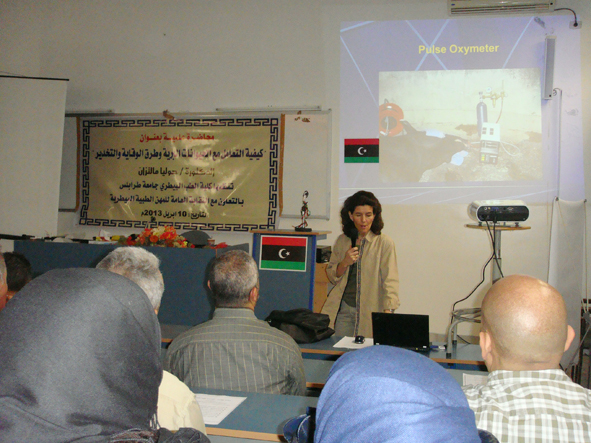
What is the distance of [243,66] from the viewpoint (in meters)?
5.23

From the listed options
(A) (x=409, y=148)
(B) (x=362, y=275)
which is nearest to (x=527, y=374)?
(B) (x=362, y=275)

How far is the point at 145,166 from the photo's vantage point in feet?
17.9

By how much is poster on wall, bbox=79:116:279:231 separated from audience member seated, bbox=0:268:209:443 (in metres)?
4.31

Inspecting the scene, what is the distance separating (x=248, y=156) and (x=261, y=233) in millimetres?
1526

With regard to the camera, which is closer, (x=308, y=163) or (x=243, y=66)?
(x=308, y=163)

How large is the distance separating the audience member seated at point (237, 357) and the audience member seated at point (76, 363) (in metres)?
0.92

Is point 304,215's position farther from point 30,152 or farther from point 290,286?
point 30,152

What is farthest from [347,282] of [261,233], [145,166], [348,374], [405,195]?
[145,166]

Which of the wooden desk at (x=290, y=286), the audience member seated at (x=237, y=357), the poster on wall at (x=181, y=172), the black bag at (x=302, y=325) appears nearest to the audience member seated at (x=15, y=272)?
the audience member seated at (x=237, y=357)

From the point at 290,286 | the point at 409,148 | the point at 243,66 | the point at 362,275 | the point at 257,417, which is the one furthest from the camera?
the point at 243,66

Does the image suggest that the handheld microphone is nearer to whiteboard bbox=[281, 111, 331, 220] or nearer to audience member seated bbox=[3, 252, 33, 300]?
whiteboard bbox=[281, 111, 331, 220]

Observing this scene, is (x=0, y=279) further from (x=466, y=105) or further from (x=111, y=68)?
(x=111, y=68)

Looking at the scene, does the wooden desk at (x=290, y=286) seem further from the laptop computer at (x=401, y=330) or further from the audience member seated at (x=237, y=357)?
the audience member seated at (x=237, y=357)

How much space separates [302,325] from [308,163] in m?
2.70
